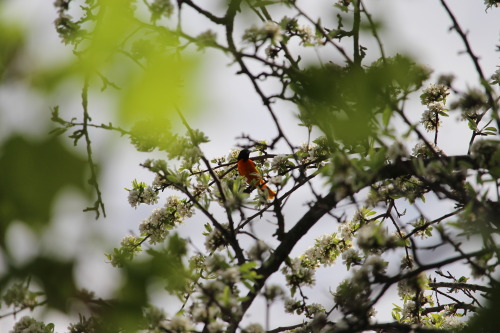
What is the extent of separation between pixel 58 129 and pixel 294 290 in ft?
7.39

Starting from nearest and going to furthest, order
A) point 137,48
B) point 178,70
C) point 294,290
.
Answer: point 178,70 < point 137,48 < point 294,290

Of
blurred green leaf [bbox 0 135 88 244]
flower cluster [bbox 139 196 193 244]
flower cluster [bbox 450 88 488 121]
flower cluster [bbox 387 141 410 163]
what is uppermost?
flower cluster [bbox 139 196 193 244]

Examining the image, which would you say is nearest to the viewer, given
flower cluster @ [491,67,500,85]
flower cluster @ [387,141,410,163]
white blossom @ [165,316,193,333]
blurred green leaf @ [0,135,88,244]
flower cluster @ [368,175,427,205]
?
blurred green leaf @ [0,135,88,244]

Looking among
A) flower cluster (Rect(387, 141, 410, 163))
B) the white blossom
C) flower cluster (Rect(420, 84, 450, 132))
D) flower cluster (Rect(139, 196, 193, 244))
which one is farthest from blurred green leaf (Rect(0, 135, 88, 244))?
flower cluster (Rect(420, 84, 450, 132))

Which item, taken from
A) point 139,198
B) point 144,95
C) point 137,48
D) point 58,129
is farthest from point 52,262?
point 139,198

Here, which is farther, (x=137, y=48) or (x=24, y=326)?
(x=24, y=326)

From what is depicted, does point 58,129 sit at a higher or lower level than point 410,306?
lower

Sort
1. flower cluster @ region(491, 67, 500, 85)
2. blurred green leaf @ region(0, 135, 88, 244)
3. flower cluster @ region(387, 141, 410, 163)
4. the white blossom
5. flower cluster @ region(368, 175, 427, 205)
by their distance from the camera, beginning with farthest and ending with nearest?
flower cluster @ region(491, 67, 500, 85) < flower cluster @ region(368, 175, 427, 205) < flower cluster @ region(387, 141, 410, 163) < the white blossom < blurred green leaf @ region(0, 135, 88, 244)

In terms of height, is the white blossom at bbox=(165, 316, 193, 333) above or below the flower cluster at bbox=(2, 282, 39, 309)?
above

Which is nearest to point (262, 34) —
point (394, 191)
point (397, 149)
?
point (397, 149)

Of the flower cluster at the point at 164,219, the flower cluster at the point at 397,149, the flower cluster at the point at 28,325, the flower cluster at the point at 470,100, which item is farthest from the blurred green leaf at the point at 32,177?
the flower cluster at the point at 164,219

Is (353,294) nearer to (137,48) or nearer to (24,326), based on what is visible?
(24,326)

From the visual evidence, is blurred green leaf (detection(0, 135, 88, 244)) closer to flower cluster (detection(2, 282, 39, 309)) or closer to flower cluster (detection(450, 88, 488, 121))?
flower cluster (detection(2, 282, 39, 309))

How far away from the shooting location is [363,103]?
174 cm
